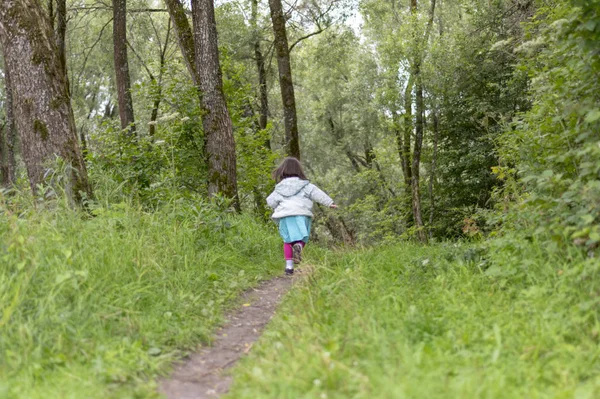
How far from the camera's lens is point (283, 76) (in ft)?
42.3

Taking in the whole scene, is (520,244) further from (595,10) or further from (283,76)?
(283,76)

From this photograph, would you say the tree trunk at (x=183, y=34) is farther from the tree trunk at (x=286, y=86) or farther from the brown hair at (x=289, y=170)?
the brown hair at (x=289, y=170)

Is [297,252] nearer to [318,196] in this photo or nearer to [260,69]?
[318,196]

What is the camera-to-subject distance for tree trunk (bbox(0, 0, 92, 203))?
5.94m

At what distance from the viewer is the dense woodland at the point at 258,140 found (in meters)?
4.14

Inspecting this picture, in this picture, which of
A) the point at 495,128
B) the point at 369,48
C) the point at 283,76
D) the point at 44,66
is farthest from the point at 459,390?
the point at 369,48

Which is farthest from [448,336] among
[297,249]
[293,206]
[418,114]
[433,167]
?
[433,167]

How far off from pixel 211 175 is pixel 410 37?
33.7 ft

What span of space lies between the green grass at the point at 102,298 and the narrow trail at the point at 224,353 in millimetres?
129

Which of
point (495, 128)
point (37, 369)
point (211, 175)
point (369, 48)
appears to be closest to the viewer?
point (37, 369)

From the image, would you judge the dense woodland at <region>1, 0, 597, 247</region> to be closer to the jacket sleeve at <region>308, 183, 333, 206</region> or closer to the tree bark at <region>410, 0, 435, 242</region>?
the tree bark at <region>410, 0, 435, 242</region>

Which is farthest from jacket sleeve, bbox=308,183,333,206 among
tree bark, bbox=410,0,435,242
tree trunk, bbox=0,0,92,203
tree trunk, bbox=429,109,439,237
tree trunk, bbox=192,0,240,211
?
tree trunk, bbox=429,109,439,237

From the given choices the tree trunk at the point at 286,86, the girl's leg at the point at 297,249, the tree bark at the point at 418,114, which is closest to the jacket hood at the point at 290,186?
the girl's leg at the point at 297,249

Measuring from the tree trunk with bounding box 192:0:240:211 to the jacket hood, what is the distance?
2.17 meters
